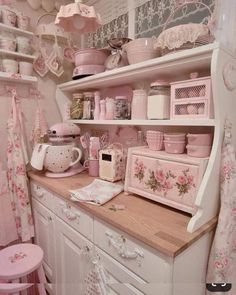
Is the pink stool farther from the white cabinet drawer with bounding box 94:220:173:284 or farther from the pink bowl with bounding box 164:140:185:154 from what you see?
the pink bowl with bounding box 164:140:185:154

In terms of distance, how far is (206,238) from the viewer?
34.1 inches

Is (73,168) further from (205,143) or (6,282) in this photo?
(205,143)

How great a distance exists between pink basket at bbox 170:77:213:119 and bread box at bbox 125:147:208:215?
0.62 ft

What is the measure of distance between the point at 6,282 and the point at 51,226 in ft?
1.21

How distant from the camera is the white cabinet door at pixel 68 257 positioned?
43.4 inches

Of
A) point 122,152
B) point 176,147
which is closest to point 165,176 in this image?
point 176,147

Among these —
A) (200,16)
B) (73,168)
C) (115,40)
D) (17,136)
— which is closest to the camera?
(200,16)

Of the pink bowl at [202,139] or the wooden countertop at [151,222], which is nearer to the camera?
the wooden countertop at [151,222]

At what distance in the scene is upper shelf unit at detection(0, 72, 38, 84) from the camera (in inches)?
56.0

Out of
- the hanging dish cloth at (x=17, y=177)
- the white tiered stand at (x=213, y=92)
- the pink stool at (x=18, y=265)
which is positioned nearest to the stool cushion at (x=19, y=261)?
the pink stool at (x=18, y=265)

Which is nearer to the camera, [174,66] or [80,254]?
[174,66]

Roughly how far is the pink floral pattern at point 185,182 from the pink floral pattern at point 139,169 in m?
0.19

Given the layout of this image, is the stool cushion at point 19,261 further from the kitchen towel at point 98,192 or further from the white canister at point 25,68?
the white canister at point 25,68

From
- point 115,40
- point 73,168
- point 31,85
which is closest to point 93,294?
point 73,168
